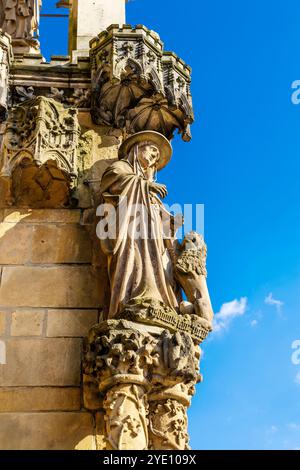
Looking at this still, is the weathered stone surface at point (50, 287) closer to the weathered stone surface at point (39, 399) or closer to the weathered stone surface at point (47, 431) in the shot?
the weathered stone surface at point (39, 399)

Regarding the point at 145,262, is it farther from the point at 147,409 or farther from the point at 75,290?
the point at 147,409

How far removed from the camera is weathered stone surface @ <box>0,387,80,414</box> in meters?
6.93

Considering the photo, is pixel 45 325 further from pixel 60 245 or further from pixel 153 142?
pixel 153 142

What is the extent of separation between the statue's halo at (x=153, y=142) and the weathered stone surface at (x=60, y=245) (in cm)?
92

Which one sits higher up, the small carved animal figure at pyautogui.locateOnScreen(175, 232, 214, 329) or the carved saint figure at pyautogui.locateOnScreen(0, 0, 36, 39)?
the carved saint figure at pyautogui.locateOnScreen(0, 0, 36, 39)

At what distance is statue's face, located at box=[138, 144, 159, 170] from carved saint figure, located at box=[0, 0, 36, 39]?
432 cm

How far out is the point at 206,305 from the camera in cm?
725

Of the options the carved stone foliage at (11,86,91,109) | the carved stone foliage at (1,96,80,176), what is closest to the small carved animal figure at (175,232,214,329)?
the carved stone foliage at (1,96,80,176)

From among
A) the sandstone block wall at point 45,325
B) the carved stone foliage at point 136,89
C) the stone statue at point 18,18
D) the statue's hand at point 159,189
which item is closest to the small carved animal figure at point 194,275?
the statue's hand at point 159,189

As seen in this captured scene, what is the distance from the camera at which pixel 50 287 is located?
7.67 m

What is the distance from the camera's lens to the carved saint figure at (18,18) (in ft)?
39.3

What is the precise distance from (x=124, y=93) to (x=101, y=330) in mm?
3127

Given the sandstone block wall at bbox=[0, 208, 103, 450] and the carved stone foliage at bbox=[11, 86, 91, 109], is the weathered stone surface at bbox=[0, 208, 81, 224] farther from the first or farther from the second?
the carved stone foliage at bbox=[11, 86, 91, 109]

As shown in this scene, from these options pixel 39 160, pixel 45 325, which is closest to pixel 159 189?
pixel 39 160
